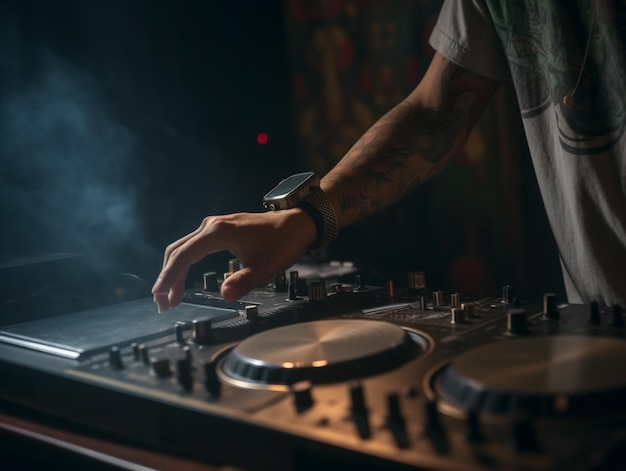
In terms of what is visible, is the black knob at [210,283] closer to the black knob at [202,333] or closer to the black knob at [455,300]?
the black knob at [202,333]

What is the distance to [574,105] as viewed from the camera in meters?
1.29

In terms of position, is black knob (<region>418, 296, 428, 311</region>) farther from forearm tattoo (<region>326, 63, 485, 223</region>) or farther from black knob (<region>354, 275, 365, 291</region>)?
forearm tattoo (<region>326, 63, 485, 223</region>)

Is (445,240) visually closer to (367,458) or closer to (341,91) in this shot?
(341,91)

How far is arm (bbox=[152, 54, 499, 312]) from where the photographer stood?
→ 1.20 m

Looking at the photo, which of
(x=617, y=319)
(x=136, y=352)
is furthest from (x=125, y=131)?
(x=617, y=319)

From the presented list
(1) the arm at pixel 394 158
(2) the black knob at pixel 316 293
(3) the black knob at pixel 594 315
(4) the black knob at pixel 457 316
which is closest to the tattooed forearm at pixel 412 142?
(1) the arm at pixel 394 158

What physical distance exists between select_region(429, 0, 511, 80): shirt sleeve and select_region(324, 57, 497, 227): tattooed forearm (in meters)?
0.05

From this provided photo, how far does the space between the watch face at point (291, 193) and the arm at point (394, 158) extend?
0.02 metres

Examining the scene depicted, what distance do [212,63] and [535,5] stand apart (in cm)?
104

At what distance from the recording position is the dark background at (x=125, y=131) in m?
1.59

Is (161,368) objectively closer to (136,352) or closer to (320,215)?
(136,352)

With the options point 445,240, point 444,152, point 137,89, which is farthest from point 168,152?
point 445,240

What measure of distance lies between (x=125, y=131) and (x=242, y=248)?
2.48ft

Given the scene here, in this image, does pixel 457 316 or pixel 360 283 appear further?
pixel 360 283
